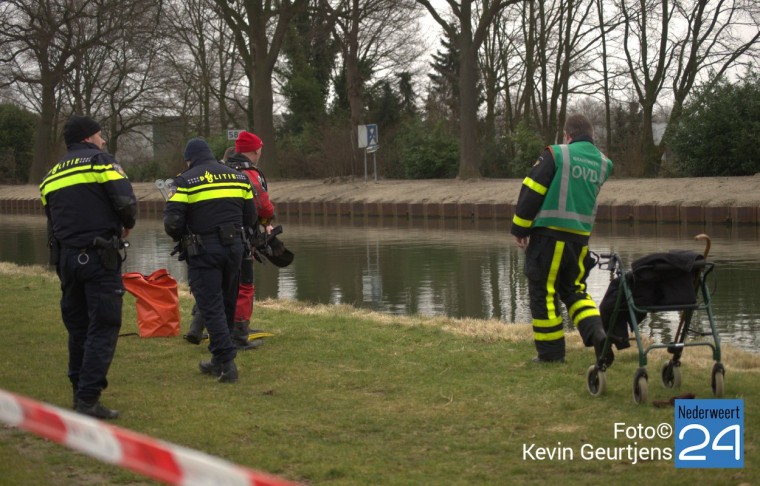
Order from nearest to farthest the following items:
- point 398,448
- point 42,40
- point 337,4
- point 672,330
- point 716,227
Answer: point 398,448
point 672,330
point 42,40
point 716,227
point 337,4

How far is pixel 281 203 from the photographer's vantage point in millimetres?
39031

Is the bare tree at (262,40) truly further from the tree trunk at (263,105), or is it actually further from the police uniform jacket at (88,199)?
the police uniform jacket at (88,199)

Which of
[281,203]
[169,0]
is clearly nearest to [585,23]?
[281,203]

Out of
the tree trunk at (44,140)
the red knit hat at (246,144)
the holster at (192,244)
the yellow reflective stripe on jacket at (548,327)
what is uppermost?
the tree trunk at (44,140)

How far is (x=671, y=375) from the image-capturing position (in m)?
7.32

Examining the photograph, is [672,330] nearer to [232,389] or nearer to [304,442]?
[232,389]

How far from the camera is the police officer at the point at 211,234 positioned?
8.19 meters

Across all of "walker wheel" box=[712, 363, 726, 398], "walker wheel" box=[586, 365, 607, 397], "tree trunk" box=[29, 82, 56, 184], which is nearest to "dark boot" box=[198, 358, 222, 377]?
"walker wheel" box=[586, 365, 607, 397]

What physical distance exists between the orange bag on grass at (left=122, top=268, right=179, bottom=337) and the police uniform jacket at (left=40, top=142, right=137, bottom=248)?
3.44 metres

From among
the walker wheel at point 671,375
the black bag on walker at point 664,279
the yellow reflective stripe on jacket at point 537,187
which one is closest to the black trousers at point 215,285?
the yellow reflective stripe on jacket at point 537,187

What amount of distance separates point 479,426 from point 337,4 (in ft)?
117

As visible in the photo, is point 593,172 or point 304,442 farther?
point 593,172

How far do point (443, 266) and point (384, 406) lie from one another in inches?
466

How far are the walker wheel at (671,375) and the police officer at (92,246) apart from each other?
3.63 m
